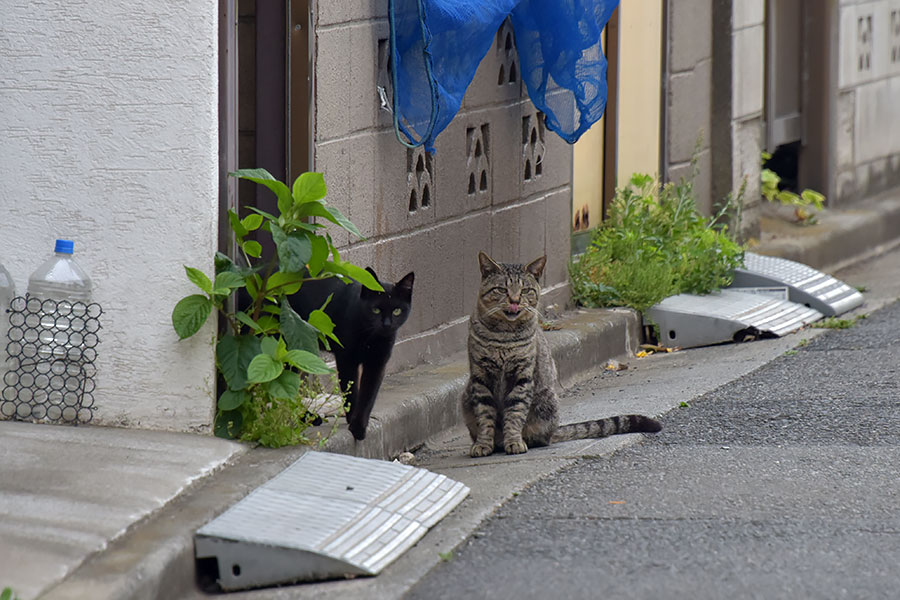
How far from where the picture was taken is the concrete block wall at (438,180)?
586 centimetres

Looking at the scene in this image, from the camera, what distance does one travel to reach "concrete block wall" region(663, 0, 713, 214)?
9648 mm

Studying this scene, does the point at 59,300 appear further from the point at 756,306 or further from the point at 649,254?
the point at 756,306

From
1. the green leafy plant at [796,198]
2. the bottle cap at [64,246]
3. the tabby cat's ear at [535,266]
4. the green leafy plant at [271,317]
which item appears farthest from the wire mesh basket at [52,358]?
the green leafy plant at [796,198]

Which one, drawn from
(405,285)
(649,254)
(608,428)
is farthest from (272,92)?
(649,254)

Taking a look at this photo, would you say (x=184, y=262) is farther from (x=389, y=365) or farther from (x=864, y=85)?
(x=864, y=85)

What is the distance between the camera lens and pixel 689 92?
9.95 meters

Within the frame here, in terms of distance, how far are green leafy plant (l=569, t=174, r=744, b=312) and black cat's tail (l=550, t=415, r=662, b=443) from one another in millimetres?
2506

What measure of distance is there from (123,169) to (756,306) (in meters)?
4.95

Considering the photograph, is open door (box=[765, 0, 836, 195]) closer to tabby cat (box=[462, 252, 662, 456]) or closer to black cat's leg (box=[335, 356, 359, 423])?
tabby cat (box=[462, 252, 662, 456])

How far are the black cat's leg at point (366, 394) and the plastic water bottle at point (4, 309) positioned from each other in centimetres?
130

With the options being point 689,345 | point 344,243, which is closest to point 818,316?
point 689,345

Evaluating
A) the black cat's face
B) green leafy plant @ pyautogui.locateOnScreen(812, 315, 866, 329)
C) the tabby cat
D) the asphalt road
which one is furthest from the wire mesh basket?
green leafy plant @ pyautogui.locateOnScreen(812, 315, 866, 329)

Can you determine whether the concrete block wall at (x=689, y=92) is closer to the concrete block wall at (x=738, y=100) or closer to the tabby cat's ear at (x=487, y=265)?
the concrete block wall at (x=738, y=100)

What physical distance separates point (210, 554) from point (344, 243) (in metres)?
2.28
